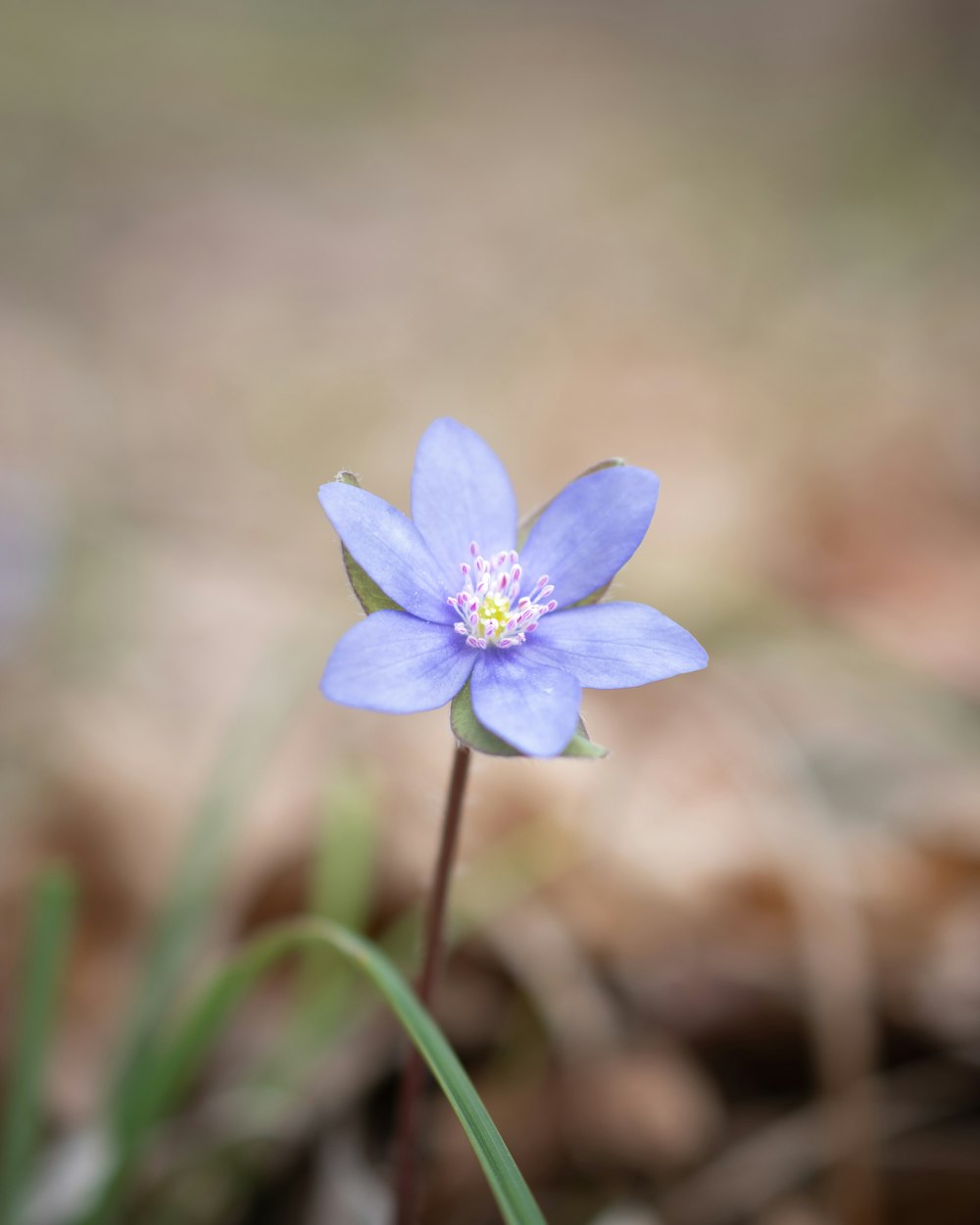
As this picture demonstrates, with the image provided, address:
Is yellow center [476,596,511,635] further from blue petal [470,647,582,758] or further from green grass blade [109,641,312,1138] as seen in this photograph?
green grass blade [109,641,312,1138]

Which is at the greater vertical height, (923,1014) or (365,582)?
(365,582)

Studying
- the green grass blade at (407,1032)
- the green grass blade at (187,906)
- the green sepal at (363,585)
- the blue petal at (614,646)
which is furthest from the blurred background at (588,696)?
the blue petal at (614,646)

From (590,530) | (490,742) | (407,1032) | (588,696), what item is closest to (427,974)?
(407,1032)

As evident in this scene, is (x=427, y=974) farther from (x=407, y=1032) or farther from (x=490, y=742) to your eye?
(x=490, y=742)

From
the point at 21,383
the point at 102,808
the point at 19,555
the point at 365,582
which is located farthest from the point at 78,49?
the point at 365,582

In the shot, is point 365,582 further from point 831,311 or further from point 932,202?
point 932,202

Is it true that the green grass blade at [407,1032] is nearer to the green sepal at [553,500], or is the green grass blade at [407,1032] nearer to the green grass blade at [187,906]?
the green grass blade at [187,906]
